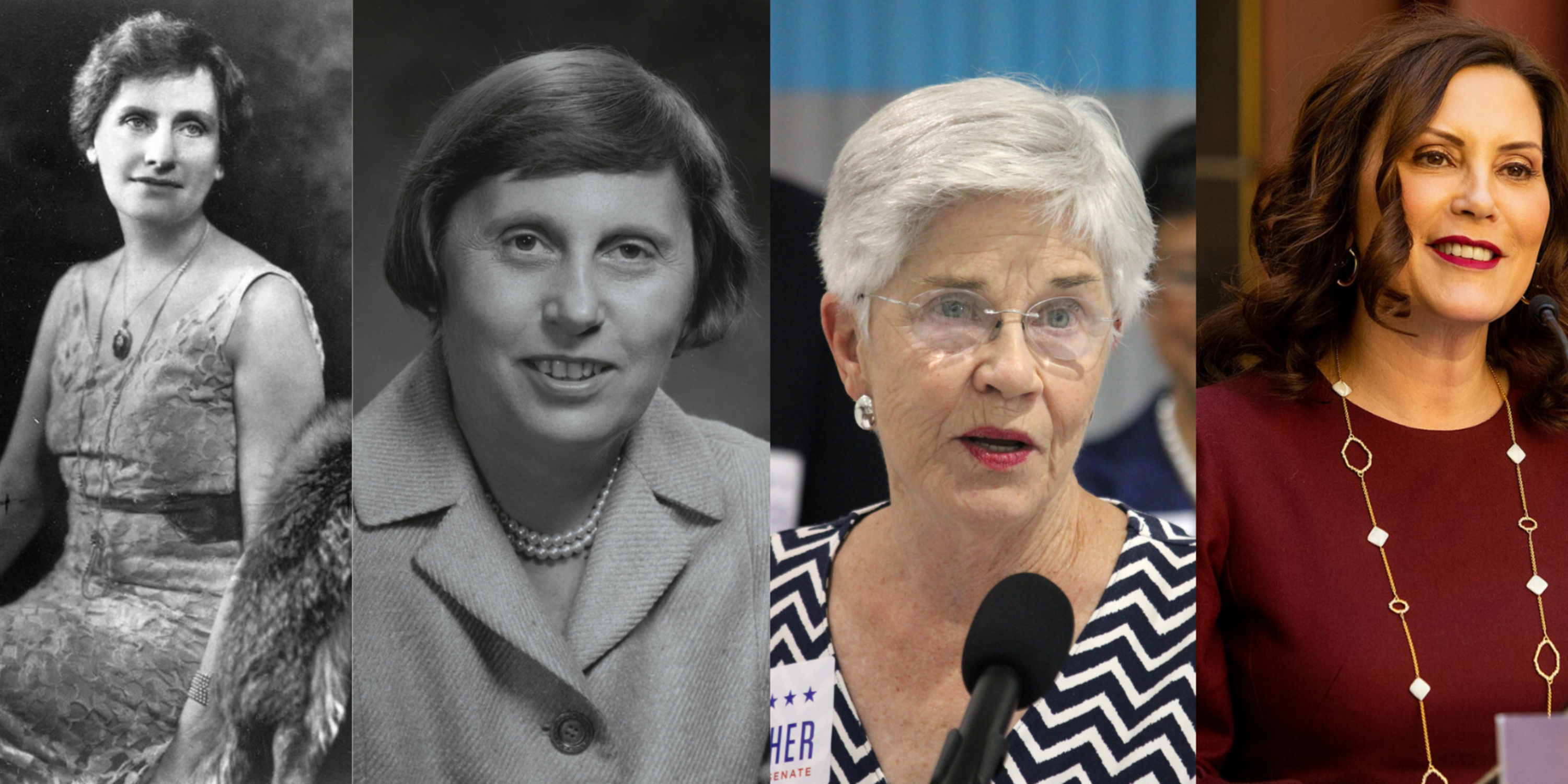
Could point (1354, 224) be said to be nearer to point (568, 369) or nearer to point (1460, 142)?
point (1460, 142)

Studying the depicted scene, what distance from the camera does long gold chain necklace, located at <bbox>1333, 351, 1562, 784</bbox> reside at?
259cm

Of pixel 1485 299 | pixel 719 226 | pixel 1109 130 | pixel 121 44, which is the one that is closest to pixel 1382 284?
pixel 1485 299

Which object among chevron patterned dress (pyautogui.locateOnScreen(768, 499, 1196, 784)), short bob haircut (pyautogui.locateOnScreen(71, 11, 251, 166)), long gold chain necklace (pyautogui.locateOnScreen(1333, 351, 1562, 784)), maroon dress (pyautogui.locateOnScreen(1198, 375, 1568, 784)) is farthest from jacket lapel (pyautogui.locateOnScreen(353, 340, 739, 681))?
long gold chain necklace (pyautogui.locateOnScreen(1333, 351, 1562, 784))

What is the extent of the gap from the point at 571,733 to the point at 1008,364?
1084 millimetres

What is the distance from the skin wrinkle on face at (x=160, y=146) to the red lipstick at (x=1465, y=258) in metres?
2.38

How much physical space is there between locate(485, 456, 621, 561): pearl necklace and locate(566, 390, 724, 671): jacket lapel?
0.03 metres

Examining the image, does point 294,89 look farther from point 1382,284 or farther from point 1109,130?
point 1382,284

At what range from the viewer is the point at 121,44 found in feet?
8.76

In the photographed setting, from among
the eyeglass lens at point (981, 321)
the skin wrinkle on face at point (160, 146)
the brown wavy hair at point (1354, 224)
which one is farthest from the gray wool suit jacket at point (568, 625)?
the brown wavy hair at point (1354, 224)

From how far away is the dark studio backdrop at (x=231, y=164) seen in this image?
2.67 metres

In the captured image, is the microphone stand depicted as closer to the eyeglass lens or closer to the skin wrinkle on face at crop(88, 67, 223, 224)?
the eyeglass lens

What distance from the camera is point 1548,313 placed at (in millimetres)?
2484

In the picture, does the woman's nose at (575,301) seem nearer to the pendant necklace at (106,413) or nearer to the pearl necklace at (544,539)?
the pearl necklace at (544,539)

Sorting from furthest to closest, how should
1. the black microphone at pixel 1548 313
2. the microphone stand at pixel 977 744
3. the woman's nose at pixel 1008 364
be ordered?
the woman's nose at pixel 1008 364
the black microphone at pixel 1548 313
the microphone stand at pixel 977 744
